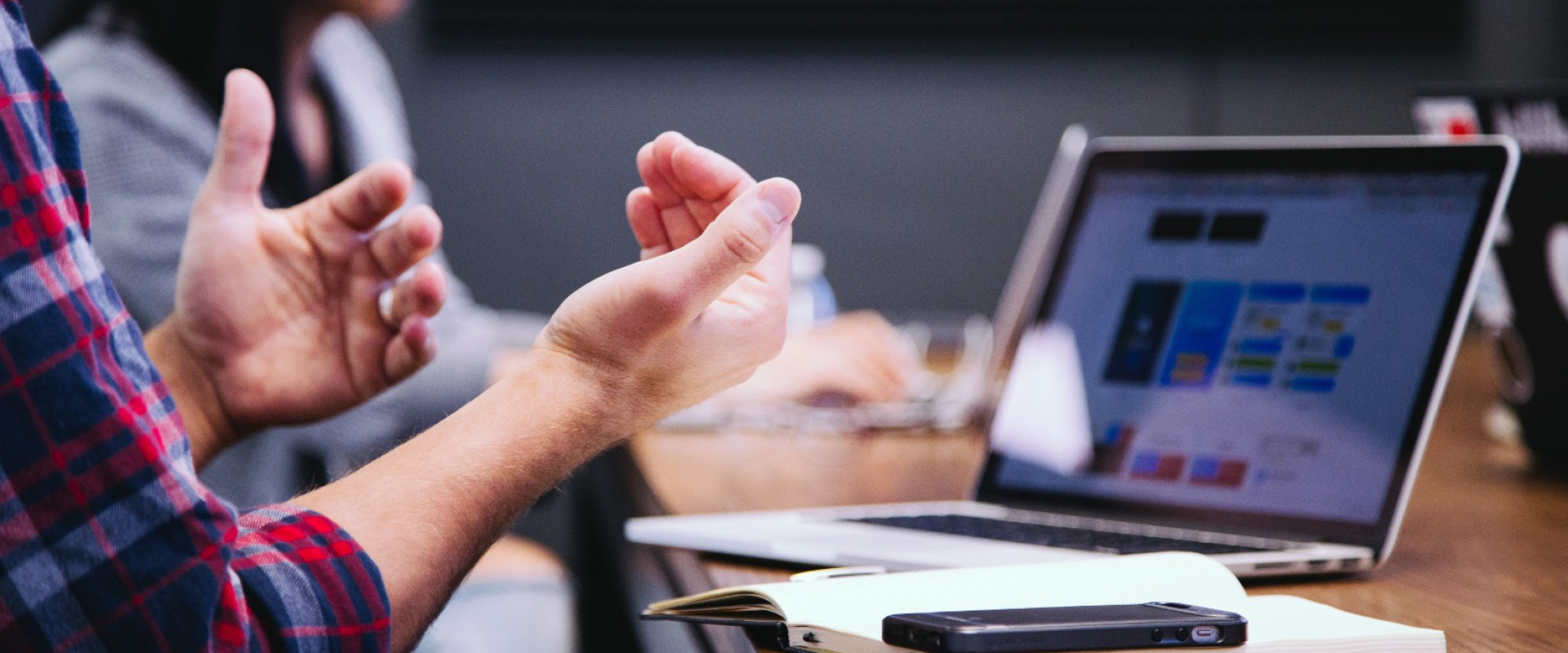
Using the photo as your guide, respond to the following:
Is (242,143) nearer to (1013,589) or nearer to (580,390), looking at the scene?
(580,390)

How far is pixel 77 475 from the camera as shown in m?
0.52

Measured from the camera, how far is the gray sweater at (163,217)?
57.4 inches

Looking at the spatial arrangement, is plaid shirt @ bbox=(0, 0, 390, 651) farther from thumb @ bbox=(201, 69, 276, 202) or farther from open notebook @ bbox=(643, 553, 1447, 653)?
thumb @ bbox=(201, 69, 276, 202)

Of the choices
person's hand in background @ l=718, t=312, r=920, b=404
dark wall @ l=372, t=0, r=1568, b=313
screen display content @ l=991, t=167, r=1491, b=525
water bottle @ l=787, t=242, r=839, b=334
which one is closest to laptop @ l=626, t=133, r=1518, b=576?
screen display content @ l=991, t=167, r=1491, b=525

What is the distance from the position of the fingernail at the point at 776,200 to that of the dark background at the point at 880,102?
2176 mm

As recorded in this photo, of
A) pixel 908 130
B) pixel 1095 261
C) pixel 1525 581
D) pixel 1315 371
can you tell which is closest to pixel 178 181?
pixel 1095 261

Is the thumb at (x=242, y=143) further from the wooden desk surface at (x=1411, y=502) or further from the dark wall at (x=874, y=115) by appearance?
the dark wall at (x=874, y=115)

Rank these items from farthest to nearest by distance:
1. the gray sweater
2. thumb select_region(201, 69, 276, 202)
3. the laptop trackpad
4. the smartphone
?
the gray sweater < thumb select_region(201, 69, 276, 202) < the laptop trackpad < the smartphone

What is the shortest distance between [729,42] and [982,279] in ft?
2.50

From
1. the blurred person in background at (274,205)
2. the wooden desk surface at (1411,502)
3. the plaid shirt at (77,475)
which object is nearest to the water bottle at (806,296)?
the blurred person in background at (274,205)

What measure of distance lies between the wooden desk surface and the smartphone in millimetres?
116

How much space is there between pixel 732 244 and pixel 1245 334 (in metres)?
0.43

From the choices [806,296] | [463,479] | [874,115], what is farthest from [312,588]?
[874,115]

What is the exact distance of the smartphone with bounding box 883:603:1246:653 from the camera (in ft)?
1.66
